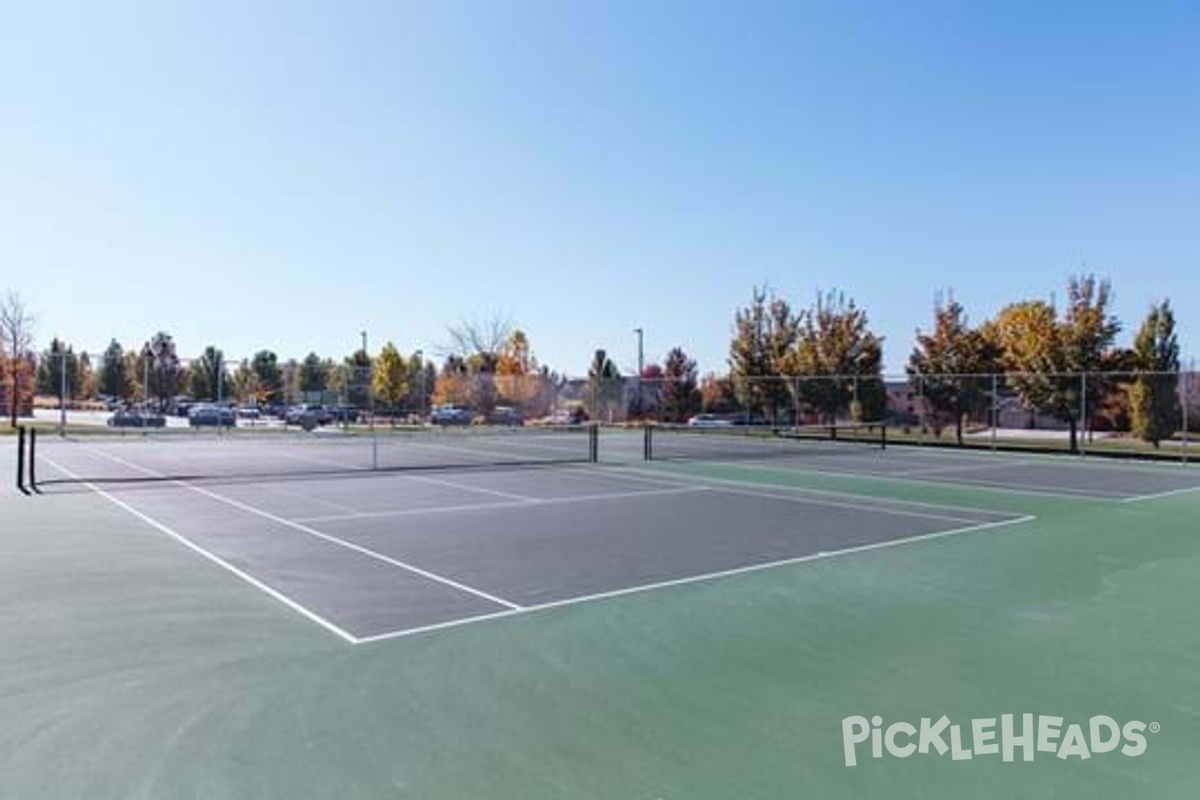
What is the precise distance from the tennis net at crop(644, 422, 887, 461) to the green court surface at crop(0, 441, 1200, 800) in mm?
14239

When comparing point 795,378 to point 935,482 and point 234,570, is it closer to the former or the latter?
point 935,482

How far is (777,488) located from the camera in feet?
47.3

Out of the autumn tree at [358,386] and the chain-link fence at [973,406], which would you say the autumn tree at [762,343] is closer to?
the chain-link fence at [973,406]

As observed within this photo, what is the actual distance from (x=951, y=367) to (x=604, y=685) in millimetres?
29539

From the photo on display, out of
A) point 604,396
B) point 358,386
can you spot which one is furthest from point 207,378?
point 604,396

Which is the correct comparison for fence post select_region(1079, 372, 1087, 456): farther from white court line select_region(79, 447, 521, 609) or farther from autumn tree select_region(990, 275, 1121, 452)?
white court line select_region(79, 447, 521, 609)

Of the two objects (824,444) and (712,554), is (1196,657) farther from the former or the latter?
(824,444)

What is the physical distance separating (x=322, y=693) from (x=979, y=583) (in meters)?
5.43

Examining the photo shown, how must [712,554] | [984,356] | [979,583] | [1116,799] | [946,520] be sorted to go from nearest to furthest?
[1116,799] < [979,583] < [712,554] < [946,520] < [984,356]

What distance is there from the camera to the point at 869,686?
14.5 feet

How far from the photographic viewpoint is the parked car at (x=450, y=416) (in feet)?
118

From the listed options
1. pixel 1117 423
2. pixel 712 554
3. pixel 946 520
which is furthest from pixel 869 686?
pixel 1117 423

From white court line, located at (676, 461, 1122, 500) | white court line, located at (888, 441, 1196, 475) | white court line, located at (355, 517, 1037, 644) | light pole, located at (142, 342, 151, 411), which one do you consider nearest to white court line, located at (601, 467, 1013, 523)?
white court line, located at (355, 517, 1037, 644)
